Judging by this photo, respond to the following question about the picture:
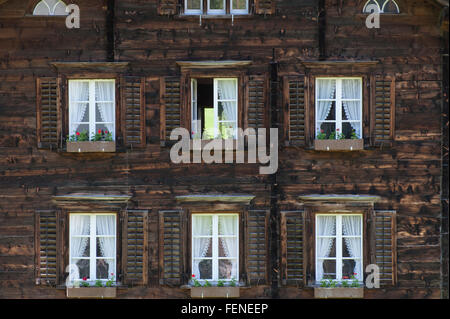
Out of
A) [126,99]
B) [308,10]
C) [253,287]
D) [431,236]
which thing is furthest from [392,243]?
[126,99]

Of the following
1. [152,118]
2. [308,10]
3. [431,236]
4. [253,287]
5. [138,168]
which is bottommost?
[253,287]

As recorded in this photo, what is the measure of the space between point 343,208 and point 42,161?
259 inches

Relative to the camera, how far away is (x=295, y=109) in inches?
682

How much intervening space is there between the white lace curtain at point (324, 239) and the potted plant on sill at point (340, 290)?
12.7 inches

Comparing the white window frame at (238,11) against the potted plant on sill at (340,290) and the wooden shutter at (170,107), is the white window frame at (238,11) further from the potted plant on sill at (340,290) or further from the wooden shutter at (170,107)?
the potted plant on sill at (340,290)

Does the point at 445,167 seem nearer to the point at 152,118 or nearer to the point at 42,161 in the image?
the point at 152,118

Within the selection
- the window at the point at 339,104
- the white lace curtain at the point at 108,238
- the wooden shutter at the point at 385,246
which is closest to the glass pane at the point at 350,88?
the window at the point at 339,104

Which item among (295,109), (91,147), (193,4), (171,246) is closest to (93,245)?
(171,246)

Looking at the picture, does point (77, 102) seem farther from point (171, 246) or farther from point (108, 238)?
point (171, 246)

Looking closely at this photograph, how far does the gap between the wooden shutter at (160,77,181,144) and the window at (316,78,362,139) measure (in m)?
3.02

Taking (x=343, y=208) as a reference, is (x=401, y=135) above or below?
above

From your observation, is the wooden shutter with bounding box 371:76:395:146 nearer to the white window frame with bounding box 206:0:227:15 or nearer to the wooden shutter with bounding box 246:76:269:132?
the wooden shutter with bounding box 246:76:269:132

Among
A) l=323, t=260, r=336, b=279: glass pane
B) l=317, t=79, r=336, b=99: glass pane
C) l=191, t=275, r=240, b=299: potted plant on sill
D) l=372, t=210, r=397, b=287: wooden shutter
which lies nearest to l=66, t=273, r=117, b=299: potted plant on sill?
l=191, t=275, r=240, b=299: potted plant on sill

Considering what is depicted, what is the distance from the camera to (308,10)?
57.4ft
